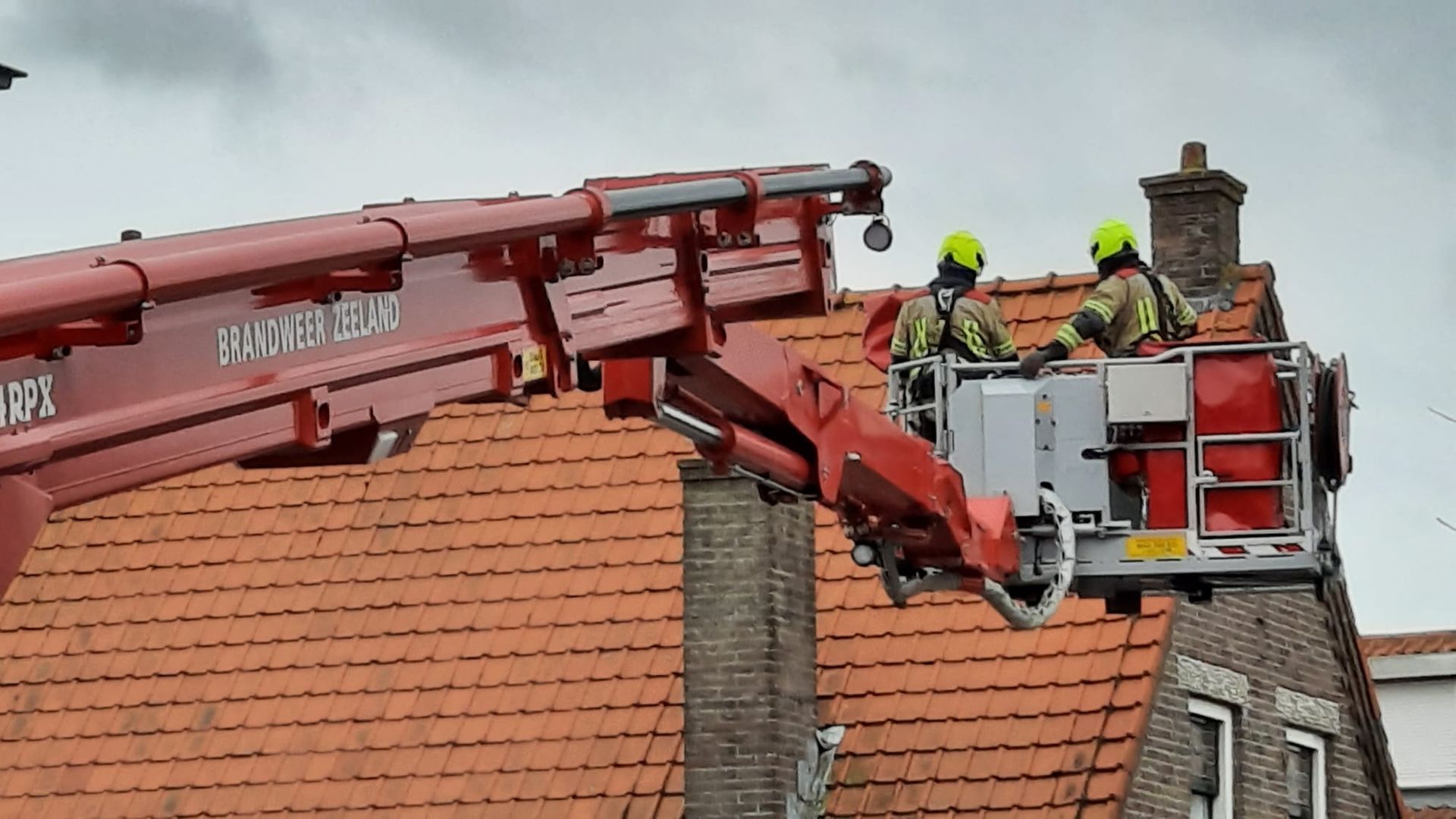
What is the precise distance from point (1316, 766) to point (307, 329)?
574 inches

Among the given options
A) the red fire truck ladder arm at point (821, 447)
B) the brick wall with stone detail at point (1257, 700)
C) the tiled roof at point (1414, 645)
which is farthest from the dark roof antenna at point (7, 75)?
the tiled roof at point (1414, 645)

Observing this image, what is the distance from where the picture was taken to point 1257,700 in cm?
1956

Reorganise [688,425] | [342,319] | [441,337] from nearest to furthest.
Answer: [342,319] → [441,337] → [688,425]

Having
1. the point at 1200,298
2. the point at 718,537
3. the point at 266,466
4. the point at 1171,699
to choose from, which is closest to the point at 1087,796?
the point at 1171,699

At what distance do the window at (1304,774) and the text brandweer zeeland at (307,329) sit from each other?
1342 centimetres

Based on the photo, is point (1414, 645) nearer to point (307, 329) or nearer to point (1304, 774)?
point (1304, 774)

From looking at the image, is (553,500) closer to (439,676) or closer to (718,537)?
(439,676)

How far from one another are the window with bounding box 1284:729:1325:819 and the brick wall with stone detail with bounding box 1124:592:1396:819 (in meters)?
0.10

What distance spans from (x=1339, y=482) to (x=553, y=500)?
835 cm

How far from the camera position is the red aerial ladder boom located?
239 inches

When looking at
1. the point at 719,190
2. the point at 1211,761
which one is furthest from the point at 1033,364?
the point at 1211,761

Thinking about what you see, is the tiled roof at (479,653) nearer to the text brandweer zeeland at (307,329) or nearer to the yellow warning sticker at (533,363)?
the yellow warning sticker at (533,363)

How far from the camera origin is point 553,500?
20.0 m

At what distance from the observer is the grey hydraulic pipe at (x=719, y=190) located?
8.47 meters
